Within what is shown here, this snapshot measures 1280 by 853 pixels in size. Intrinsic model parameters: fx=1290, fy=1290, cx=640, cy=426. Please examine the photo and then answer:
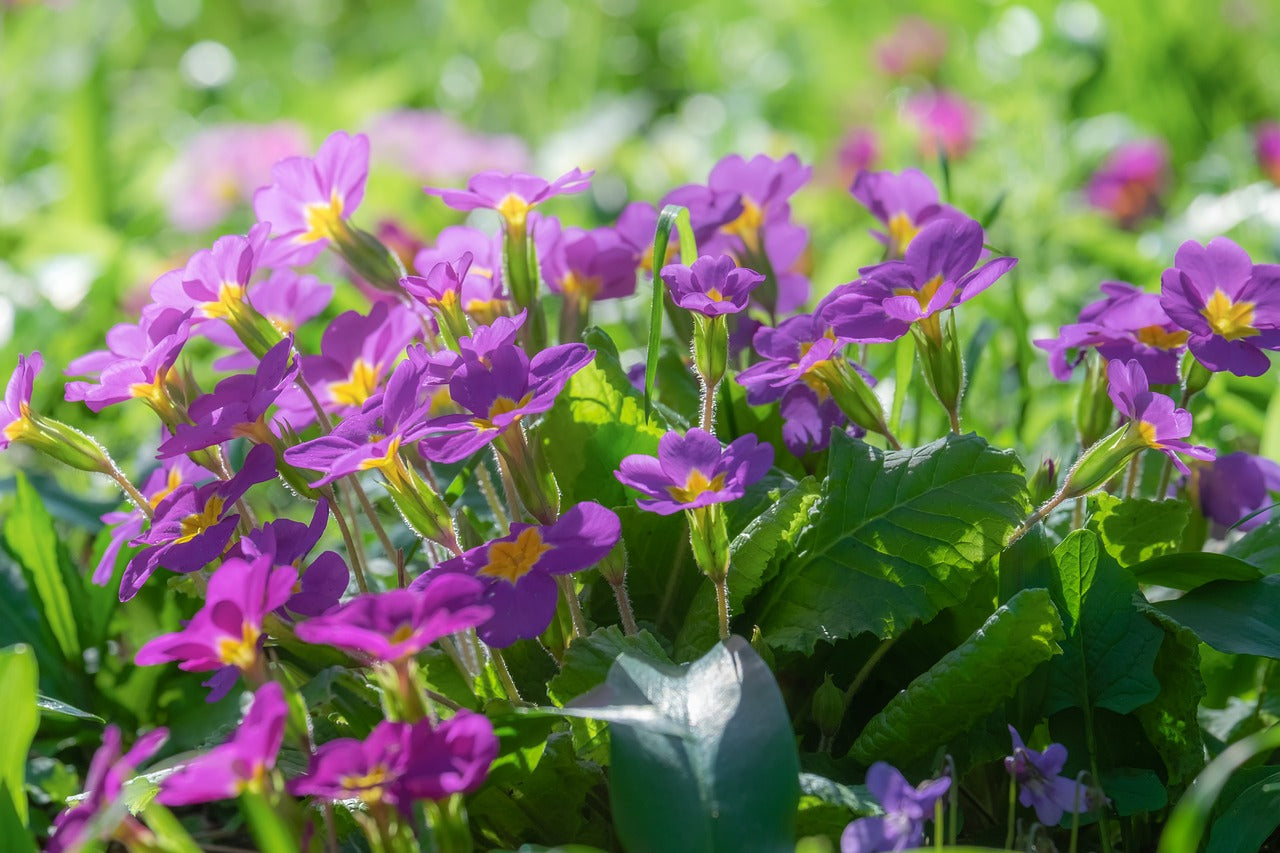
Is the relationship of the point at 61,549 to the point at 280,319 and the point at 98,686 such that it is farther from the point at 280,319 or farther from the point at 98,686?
the point at 280,319

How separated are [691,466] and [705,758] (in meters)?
0.24

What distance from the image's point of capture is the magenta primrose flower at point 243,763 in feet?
2.75

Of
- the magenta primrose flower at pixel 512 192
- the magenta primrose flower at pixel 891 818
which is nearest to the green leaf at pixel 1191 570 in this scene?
the magenta primrose flower at pixel 891 818

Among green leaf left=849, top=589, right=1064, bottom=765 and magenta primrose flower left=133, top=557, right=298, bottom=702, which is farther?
green leaf left=849, top=589, right=1064, bottom=765

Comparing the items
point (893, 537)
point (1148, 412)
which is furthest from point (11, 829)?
point (1148, 412)

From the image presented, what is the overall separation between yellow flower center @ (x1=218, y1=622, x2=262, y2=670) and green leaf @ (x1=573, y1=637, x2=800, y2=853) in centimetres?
26

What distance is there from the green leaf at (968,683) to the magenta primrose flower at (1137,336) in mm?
300

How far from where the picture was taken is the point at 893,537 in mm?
1212

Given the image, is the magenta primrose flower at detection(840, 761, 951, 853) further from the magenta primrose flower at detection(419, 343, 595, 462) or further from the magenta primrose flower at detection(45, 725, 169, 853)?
the magenta primrose flower at detection(45, 725, 169, 853)

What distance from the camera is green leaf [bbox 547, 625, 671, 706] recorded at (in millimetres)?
1139

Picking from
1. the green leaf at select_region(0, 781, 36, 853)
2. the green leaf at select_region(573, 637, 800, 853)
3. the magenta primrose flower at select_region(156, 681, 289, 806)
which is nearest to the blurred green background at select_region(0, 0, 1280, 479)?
the green leaf at select_region(573, 637, 800, 853)

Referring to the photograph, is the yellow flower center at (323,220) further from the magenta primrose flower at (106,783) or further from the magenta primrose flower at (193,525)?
the magenta primrose flower at (106,783)

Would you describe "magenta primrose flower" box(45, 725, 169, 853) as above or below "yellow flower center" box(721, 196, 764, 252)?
below

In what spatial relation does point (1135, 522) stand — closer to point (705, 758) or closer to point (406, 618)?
point (705, 758)
